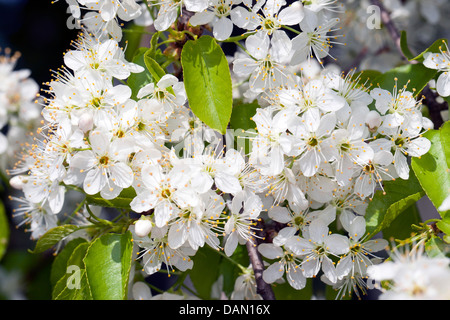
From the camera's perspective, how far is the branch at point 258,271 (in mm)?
1212

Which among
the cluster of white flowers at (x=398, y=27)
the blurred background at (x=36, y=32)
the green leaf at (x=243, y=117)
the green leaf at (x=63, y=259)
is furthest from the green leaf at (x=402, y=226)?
the blurred background at (x=36, y=32)

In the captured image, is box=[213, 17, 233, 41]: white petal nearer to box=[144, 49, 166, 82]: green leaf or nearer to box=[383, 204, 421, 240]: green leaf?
box=[144, 49, 166, 82]: green leaf

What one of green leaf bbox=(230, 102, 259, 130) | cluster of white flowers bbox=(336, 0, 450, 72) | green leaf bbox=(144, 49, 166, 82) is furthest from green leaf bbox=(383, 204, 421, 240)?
cluster of white flowers bbox=(336, 0, 450, 72)

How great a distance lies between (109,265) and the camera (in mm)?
1122

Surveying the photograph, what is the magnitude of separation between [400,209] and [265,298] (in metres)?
0.38

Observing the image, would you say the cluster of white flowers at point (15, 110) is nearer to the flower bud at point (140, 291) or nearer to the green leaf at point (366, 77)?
the flower bud at point (140, 291)

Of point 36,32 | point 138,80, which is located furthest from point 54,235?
point 36,32

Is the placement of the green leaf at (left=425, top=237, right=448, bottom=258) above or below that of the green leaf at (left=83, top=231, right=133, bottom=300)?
above

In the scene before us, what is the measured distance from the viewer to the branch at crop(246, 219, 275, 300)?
3.98ft

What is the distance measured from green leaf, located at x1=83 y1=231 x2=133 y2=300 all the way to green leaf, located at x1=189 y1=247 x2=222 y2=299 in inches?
12.3

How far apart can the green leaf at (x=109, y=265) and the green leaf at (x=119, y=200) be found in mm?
70

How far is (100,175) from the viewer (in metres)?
1.12
